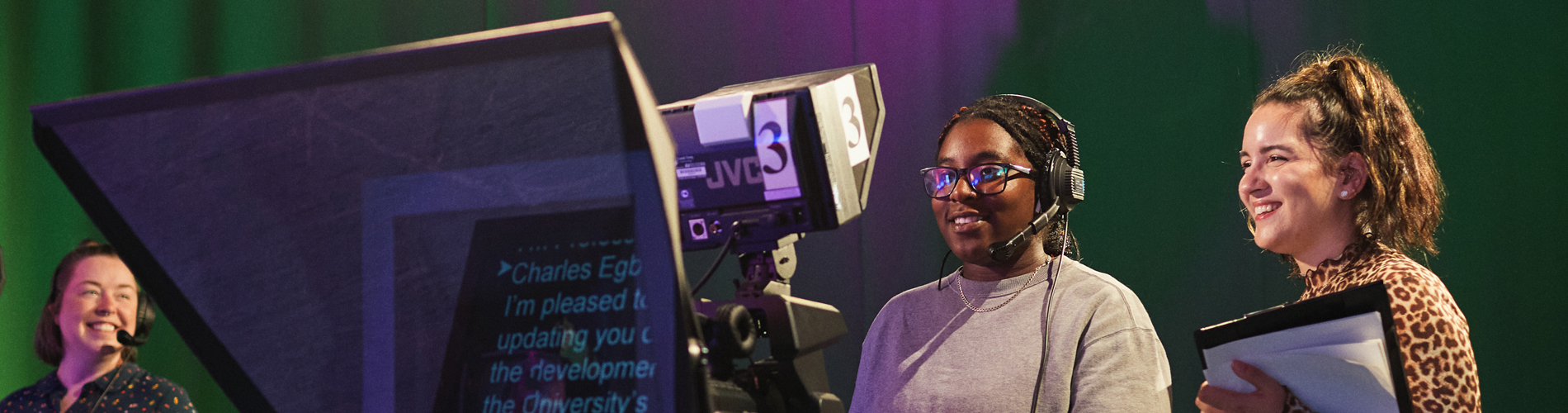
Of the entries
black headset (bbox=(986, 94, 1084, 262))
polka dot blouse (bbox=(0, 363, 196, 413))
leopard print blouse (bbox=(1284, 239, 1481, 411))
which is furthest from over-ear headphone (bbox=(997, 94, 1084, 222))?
polka dot blouse (bbox=(0, 363, 196, 413))

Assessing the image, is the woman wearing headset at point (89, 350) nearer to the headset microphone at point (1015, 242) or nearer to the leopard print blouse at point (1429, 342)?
the headset microphone at point (1015, 242)

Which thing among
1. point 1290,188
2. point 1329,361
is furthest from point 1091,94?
point 1329,361

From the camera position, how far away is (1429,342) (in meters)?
1.00

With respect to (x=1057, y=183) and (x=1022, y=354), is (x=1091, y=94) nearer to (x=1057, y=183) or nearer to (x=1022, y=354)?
(x=1057, y=183)

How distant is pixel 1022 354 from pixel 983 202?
197mm

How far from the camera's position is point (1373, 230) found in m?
1.14

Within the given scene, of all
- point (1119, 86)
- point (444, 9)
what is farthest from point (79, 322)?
point (1119, 86)

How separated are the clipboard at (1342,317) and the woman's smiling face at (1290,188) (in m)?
0.24

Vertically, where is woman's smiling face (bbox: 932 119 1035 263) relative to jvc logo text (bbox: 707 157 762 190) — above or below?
below

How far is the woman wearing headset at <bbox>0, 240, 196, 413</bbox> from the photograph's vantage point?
209 cm

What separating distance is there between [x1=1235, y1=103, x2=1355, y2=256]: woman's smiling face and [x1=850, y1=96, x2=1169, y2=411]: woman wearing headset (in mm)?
215

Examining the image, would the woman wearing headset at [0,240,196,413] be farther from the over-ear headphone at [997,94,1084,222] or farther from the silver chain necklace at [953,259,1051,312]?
the over-ear headphone at [997,94,1084,222]

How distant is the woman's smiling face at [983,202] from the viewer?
3.92 feet

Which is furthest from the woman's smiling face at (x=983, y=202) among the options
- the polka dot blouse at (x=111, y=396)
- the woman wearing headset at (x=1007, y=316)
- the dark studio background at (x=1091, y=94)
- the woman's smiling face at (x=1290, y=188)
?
the polka dot blouse at (x=111, y=396)
